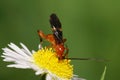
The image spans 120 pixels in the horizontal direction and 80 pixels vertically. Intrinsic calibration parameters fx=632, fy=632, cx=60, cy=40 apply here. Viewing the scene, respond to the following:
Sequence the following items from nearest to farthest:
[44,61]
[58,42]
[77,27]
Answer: [58,42]
[44,61]
[77,27]

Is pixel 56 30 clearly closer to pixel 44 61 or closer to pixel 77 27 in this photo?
pixel 44 61

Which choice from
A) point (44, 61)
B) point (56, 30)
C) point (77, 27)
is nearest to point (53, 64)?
point (44, 61)

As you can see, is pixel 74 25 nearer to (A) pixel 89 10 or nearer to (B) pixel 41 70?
(A) pixel 89 10

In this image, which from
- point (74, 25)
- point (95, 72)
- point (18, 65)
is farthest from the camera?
point (74, 25)

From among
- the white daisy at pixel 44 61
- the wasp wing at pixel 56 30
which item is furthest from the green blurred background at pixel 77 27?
the wasp wing at pixel 56 30

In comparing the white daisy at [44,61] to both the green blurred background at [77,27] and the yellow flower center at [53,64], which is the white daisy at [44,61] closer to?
the yellow flower center at [53,64]

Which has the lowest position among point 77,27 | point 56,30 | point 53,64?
point 53,64

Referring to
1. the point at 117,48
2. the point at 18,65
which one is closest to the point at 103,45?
the point at 117,48
